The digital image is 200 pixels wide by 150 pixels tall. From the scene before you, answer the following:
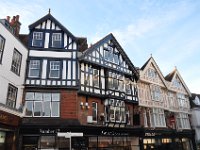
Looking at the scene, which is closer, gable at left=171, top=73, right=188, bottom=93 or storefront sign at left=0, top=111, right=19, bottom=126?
storefront sign at left=0, top=111, right=19, bottom=126

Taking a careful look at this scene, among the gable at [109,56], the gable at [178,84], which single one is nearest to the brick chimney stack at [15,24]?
the gable at [109,56]

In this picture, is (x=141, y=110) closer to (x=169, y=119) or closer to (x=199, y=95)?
(x=169, y=119)

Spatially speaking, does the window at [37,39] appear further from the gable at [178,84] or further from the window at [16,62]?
the gable at [178,84]

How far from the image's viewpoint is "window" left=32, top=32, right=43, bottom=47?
64.6 feet

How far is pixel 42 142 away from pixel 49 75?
585 centimetres

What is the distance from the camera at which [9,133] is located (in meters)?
16.2

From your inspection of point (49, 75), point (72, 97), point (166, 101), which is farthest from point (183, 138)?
point (49, 75)

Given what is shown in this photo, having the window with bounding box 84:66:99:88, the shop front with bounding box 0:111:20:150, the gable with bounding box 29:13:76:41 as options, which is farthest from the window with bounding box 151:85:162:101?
the shop front with bounding box 0:111:20:150

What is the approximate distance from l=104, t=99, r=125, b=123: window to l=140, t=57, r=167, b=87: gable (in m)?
6.41

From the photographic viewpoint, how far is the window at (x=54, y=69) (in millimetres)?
19000

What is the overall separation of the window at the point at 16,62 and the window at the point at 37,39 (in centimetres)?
240

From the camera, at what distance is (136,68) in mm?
26516

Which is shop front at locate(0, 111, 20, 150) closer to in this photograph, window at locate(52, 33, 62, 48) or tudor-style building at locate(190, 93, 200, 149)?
window at locate(52, 33, 62, 48)

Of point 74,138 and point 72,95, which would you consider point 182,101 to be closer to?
point 72,95
